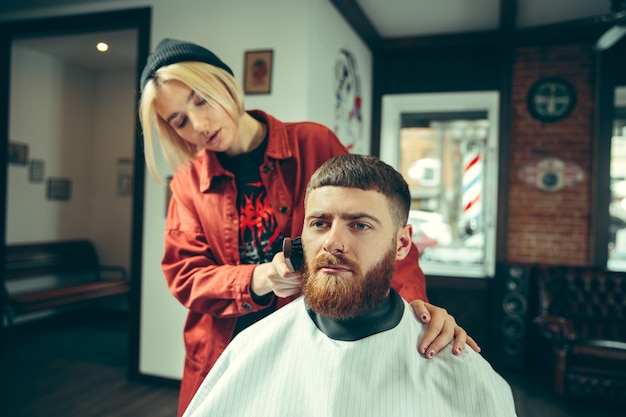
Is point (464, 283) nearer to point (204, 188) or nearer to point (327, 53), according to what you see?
point (327, 53)

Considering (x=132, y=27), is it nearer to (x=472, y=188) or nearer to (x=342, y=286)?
(x=342, y=286)

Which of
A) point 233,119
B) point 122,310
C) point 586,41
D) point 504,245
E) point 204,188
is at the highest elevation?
point 586,41

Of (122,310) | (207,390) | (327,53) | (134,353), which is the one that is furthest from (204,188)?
(122,310)

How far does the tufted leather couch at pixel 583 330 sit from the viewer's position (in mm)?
3439

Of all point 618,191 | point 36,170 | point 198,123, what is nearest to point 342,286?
point 198,123

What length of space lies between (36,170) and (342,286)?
5.18 metres

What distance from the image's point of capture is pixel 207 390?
1.20m

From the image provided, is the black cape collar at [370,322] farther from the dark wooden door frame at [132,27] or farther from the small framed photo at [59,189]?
the small framed photo at [59,189]

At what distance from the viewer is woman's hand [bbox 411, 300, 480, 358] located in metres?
1.03

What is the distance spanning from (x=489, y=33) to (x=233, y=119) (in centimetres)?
390

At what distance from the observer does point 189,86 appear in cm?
117

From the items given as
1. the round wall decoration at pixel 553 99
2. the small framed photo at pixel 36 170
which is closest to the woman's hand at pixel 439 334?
the round wall decoration at pixel 553 99

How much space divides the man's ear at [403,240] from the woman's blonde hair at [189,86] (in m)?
0.52

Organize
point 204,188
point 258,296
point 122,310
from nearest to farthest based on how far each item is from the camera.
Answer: point 258,296, point 204,188, point 122,310
